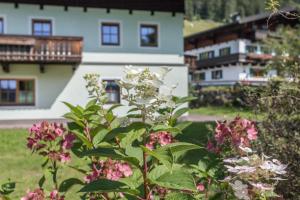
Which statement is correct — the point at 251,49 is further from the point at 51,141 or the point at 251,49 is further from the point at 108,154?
the point at 108,154

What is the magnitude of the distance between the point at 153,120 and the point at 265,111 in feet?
11.1

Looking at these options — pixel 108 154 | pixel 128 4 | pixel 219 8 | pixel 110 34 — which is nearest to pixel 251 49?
pixel 128 4

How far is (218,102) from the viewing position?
39.2 meters

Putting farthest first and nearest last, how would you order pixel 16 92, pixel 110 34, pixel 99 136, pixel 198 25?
pixel 198 25 → pixel 110 34 → pixel 16 92 → pixel 99 136

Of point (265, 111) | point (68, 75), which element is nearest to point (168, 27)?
point (68, 75)

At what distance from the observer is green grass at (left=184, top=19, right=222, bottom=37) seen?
14188 cm

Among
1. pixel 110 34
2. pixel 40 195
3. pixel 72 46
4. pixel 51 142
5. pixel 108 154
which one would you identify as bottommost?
pixel 40 195

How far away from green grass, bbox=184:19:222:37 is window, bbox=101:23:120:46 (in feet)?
386

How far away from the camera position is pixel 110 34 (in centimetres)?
2264

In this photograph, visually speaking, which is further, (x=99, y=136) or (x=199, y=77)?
(x=199, y=77)

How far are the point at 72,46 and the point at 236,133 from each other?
1867 cm

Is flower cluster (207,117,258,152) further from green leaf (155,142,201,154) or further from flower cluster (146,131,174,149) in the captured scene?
green leaf (155,142,201,154)

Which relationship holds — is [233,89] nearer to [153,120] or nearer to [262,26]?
[262,26]

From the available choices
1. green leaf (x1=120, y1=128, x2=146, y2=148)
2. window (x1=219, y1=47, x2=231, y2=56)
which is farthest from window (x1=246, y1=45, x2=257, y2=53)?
green leaf (x1=120, y1=128, x2=146, y2=148)
